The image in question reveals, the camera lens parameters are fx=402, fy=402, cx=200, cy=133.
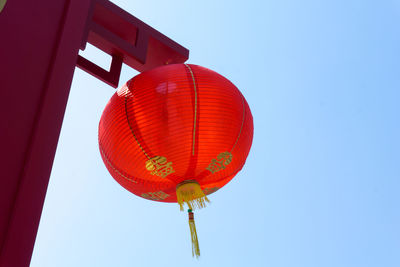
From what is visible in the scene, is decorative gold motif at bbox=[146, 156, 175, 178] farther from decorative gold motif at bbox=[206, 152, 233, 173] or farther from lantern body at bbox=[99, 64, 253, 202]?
decorative gold motif at bbox=[206, 152, 233, 173]

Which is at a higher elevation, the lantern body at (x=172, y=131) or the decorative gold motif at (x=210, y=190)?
the lantern body at (x=172, y=131)

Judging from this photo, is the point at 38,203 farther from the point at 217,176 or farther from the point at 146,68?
the point at 146,68

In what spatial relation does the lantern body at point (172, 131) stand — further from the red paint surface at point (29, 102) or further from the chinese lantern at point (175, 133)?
the red paint surface at point (29, 102)

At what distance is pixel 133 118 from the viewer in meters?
1.85

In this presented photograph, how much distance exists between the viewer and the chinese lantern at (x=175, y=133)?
179 cm

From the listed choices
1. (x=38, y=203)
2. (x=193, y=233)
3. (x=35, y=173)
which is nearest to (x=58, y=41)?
(x=35, y=173)

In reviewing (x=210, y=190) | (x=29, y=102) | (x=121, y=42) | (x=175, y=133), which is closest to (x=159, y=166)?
(x=175, y=133)

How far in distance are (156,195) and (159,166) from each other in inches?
10.4

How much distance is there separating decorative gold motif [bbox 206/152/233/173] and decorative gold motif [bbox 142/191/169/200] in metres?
0.29

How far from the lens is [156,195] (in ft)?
6.65

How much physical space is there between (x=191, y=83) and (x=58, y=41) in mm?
605

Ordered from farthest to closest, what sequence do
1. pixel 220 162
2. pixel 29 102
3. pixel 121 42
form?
pixel 121 42
pixel 220 162
pixel 29 102

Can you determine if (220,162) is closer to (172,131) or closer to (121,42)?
(172,131)

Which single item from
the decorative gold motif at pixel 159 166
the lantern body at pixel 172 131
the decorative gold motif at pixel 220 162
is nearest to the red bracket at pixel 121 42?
the lantern body at pixel 172 131
